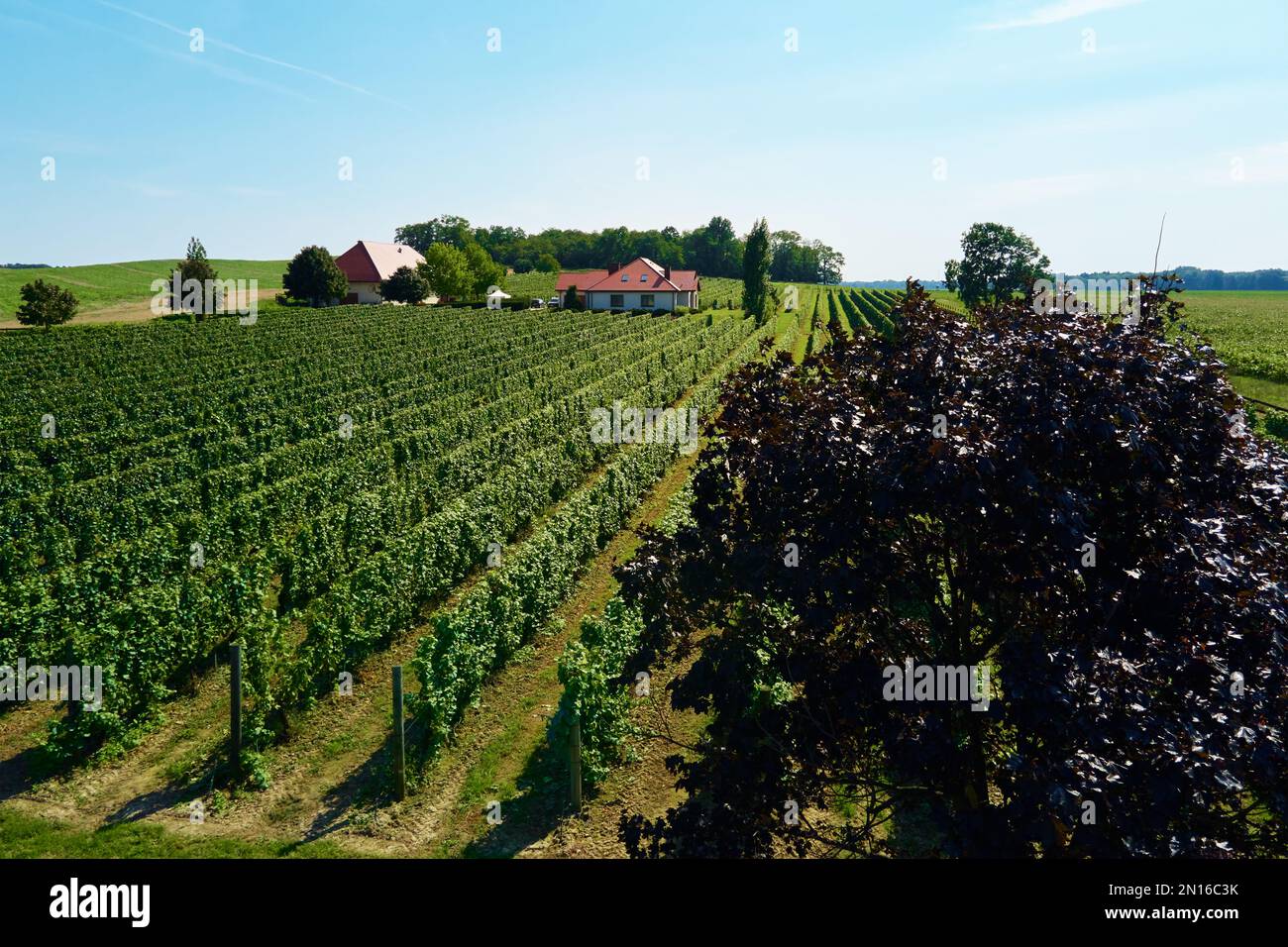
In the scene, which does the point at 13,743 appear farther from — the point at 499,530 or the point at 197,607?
→ the point at 499,530

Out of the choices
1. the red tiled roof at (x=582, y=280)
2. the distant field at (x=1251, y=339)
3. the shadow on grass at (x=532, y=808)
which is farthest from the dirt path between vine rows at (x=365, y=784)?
the red tiled roof at (x=582, y=280)

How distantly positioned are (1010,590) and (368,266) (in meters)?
111

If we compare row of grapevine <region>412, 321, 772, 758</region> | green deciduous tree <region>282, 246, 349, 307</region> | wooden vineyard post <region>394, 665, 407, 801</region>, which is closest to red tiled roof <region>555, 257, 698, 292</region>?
green deciduous tree <region>282, 246, 349, 307</region>

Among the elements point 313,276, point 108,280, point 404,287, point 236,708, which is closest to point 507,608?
point 236,708

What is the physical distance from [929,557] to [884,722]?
6.54ft

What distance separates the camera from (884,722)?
5.92m

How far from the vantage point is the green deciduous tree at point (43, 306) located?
2613 inches

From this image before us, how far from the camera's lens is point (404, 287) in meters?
95.6

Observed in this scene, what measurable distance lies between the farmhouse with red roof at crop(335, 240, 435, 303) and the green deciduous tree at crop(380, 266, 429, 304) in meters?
5.24

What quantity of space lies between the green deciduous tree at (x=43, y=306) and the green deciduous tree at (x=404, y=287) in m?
35.2

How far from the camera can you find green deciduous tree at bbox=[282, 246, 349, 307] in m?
88.1

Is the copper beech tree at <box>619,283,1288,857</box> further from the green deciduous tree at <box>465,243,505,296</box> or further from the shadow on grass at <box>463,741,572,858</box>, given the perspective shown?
the green deciduous tree at <box>465,243,505,296</box>

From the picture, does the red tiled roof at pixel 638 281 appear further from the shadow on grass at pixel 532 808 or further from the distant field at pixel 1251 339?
the shadow on grass at pixel 532 808

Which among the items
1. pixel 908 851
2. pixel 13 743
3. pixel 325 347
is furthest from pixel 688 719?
pixel 325 347
